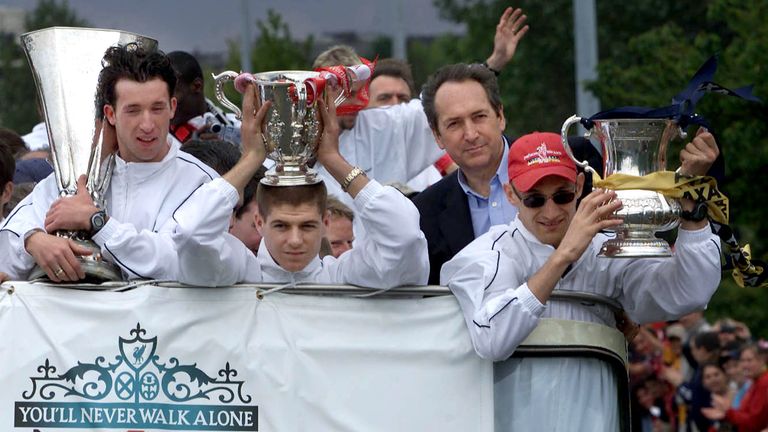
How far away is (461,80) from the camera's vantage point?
760 cm

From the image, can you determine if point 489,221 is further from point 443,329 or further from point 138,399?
point 138,399

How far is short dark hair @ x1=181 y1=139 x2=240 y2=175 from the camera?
786cm

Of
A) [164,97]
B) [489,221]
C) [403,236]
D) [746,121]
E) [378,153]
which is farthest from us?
[746,121]

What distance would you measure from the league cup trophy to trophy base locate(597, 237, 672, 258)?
1.21 meters

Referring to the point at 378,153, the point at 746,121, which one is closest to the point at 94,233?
the point at 378,153

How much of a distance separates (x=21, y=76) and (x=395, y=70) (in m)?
24.9

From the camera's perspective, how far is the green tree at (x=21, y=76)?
108 ft

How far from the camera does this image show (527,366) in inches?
253

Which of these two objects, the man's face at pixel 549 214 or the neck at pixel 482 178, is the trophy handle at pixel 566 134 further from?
the neck at pixel 482 178

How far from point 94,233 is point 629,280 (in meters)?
2.14

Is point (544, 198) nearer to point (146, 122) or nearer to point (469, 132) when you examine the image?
point (469, 132)

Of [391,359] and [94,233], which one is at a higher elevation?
[94,233]

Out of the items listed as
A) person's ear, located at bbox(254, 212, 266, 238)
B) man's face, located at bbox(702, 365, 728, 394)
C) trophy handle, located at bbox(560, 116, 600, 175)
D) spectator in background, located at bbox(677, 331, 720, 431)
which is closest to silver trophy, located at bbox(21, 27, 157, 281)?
person's ear, located at bbox(254, 212, 266, 238)

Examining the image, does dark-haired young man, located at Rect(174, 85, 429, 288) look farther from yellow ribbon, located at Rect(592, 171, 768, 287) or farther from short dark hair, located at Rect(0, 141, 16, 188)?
short dark hair, located at Rect(0, 141, 16, 188)
